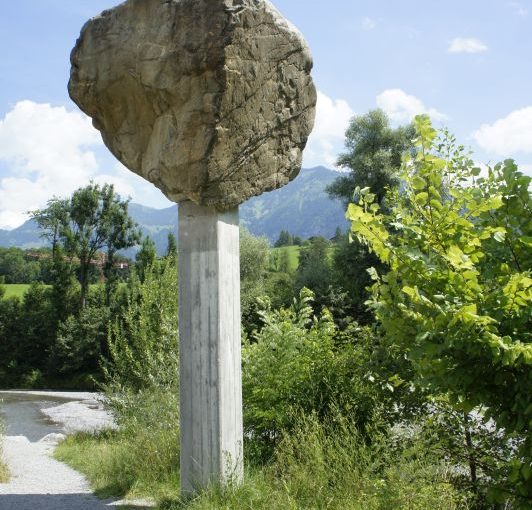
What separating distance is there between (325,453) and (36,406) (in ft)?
60.5

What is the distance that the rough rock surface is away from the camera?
514 centimetres

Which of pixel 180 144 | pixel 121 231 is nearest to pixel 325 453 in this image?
pixel 180 144

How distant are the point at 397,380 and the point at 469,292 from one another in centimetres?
301

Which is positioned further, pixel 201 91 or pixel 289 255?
pixel 289 255

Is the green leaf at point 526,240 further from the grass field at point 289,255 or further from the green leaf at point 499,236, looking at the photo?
the grass field at point 289,255

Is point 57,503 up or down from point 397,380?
down

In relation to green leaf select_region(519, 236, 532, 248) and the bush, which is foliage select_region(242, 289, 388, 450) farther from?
green leaf select_region(519, 236, 532, 248)

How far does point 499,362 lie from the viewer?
9.33 ft

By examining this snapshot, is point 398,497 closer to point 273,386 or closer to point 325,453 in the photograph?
point 325,453

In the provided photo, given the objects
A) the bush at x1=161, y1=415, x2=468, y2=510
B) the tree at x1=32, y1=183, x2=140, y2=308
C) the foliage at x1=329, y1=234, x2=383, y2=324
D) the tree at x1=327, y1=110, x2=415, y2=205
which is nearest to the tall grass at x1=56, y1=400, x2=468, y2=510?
the bush at x1=161, y1=415, x2=468, y2=510

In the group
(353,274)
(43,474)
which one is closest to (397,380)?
(43,474)

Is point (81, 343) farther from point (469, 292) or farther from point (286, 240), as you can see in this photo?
point (286, 240)

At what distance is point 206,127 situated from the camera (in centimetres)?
523

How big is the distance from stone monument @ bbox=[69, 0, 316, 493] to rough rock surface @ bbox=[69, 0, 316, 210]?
1cm
